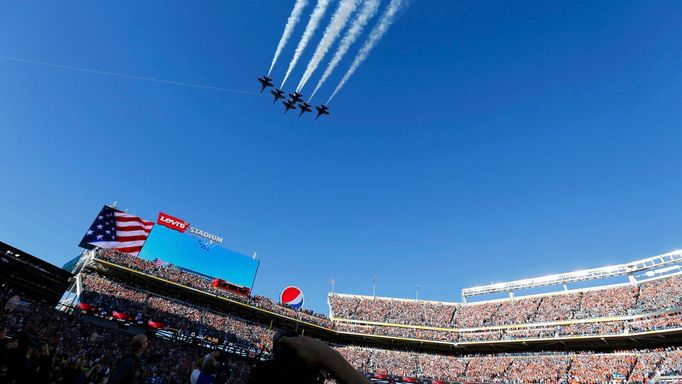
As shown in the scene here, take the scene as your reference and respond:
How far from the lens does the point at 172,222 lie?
52375 millimetres

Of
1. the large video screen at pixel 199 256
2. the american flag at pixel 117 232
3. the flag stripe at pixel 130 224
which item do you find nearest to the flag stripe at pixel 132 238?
the american flag at pixel 117 232

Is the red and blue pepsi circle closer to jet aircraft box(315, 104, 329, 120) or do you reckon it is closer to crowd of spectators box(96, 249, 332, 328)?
crowd of spectators box(96, 249, 332, 328)

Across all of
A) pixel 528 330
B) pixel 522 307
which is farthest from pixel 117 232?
pixel 522 307

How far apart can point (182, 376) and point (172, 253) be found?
2158cm

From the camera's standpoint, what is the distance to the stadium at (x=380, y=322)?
32906mm

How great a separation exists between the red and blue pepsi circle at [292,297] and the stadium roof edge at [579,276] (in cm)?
2978

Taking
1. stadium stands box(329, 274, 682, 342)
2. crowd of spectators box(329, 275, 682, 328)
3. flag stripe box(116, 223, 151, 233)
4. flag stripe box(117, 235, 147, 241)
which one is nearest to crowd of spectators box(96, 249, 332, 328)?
flag stripe box(117, 235, 147, 241)

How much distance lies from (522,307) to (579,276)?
31.2 ft

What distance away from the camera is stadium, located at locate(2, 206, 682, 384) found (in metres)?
32.9

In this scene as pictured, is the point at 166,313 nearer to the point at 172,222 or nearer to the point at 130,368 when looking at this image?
the point at 172,222

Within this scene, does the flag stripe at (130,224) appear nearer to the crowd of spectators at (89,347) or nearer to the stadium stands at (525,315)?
the crowd of spectators at (89,347)

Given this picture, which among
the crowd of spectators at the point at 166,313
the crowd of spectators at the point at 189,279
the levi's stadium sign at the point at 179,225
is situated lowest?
the crowd of spectators at the point at 166,313

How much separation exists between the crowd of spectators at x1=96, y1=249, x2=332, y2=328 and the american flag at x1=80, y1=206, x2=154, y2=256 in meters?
2.57

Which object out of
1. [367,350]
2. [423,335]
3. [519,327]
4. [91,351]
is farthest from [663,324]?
[91,351]
